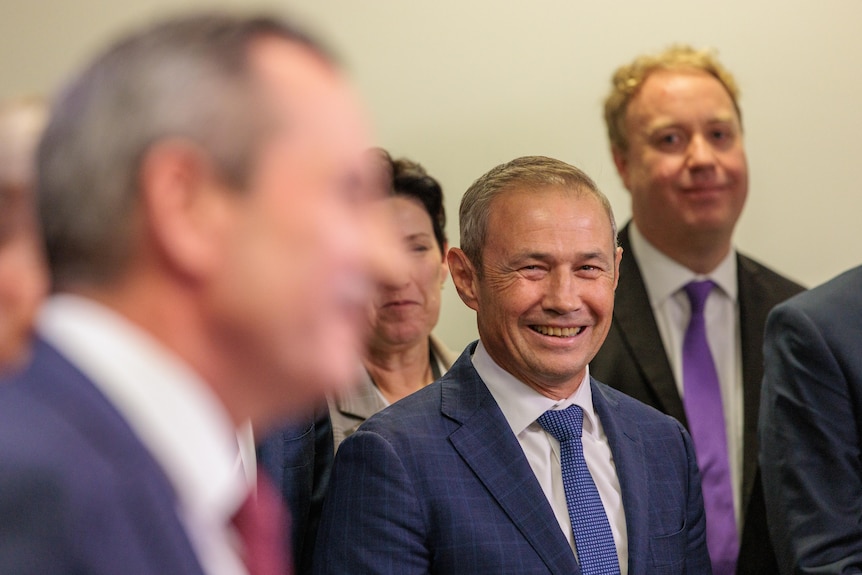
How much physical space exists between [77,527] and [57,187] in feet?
0.65

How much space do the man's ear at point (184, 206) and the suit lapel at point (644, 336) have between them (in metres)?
1.84

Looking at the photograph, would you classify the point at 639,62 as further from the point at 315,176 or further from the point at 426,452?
the point at 315,176

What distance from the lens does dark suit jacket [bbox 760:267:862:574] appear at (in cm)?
A: 189

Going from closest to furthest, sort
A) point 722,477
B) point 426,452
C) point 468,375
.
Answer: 1. point 426,452
2. point 468,375
3. point 722,477

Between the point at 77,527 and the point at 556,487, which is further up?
the point at 77,527

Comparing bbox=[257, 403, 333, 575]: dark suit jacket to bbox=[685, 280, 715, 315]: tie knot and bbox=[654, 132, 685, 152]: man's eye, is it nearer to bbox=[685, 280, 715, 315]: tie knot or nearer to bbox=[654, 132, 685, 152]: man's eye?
bbox=[685, 280, 715, 315]: tie knot

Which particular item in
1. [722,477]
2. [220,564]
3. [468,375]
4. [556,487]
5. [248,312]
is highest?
[248,312]

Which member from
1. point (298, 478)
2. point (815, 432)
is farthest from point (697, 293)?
point (298, 478)

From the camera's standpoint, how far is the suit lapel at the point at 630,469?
5.62 feet

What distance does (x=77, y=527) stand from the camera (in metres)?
0.52

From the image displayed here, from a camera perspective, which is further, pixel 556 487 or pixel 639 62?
pixel 639 62

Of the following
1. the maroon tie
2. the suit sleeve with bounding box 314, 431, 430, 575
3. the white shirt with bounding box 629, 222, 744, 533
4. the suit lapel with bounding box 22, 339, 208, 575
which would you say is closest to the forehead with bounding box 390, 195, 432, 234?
the white shirt with bounding box 629, 222, 744, 533

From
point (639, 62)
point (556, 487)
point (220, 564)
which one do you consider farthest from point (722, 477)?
point (220, 564)

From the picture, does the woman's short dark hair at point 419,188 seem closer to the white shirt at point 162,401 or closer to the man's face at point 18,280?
the man's face at point 18,280
